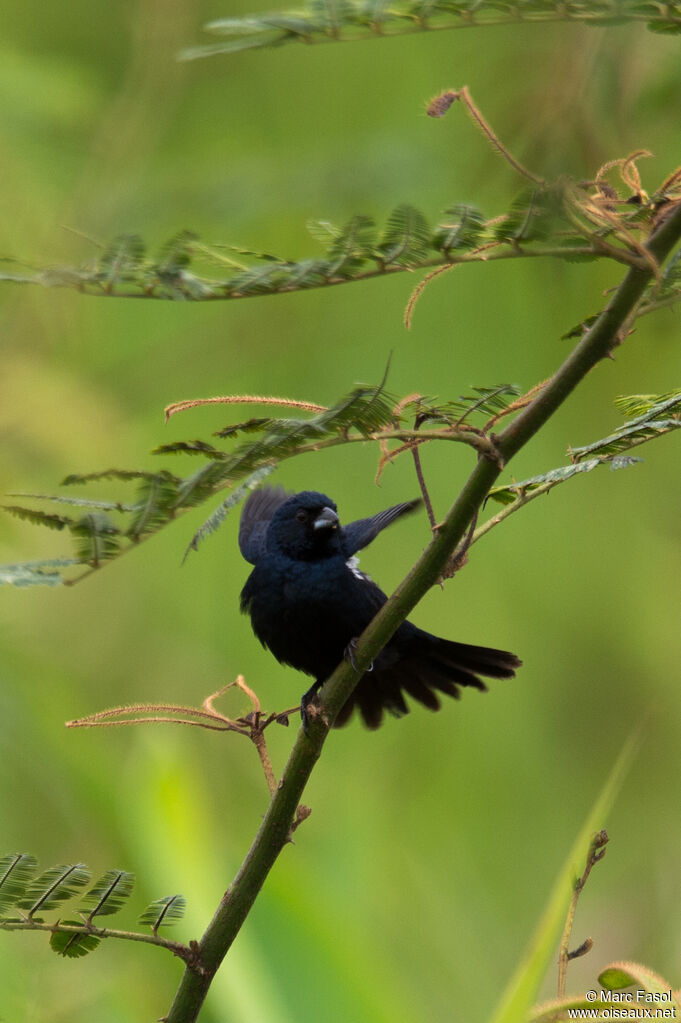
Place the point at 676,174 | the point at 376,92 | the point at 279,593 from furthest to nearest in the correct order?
1. the point at 376,92
2. the point at 279,593
3. the point at 676,174

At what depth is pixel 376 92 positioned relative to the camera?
4184 mm

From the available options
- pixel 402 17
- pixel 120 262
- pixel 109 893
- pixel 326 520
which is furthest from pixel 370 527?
pixel 402 17

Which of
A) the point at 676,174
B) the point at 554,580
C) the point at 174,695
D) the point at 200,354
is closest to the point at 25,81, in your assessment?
the point at 200,354

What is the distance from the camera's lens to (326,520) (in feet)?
10.3

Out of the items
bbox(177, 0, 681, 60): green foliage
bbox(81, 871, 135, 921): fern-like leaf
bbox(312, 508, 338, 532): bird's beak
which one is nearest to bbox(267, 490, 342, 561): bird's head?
bbox(312, 508, 338, 532): bird's beak

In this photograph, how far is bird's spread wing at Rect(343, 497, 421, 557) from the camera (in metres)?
2.11

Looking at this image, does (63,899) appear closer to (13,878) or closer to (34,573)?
(13,878)

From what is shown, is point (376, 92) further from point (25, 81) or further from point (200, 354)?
point (25, 81)

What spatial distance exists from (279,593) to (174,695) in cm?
130

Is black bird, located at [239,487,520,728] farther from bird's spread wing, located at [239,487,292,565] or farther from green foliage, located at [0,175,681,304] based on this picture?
green foliage, located at [0,175,681,304]

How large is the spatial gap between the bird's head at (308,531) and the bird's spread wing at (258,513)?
0.72 ft

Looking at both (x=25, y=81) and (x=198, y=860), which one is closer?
(x=198, y=860)

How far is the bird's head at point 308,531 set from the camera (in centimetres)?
315

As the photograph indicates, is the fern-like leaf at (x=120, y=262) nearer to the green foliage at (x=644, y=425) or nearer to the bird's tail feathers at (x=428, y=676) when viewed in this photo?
the green foliage at (x=644, y=425)
